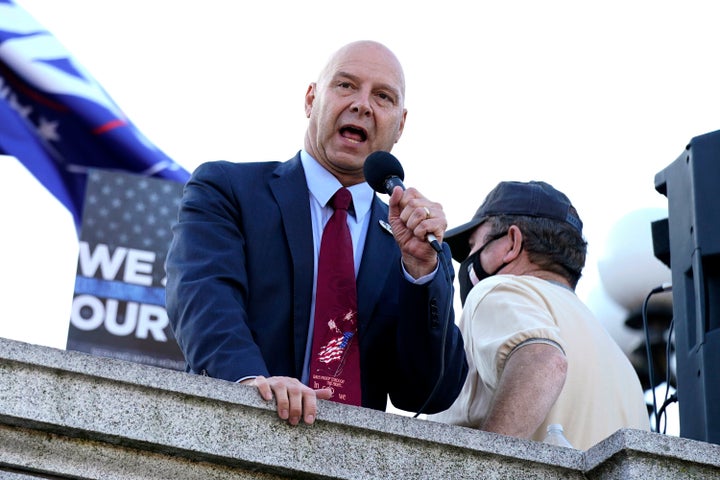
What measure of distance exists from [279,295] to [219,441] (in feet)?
3.11

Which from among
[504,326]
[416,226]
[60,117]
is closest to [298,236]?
[416,226]

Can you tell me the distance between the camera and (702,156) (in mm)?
4410

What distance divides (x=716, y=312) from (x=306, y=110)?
56.4 inches

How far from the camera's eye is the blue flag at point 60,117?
10961mm

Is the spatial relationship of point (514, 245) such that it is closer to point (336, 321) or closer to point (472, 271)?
point (472, 271)

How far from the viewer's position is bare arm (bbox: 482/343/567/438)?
387 centimetres

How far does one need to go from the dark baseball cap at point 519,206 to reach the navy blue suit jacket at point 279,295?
758 millimetres

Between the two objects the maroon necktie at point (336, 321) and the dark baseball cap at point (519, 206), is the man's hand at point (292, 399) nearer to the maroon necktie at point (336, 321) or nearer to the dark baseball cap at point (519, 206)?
the maroon necktie at point (336, 321)

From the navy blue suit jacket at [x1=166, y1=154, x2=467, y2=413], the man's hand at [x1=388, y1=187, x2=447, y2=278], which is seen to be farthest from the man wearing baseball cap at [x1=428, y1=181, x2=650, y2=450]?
the man's hand at [x1=388, y1=187, x2=447, y2=278]

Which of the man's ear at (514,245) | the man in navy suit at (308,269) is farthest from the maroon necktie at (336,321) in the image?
the man's ear at (514,245)

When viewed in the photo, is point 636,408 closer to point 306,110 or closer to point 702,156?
point 702,156

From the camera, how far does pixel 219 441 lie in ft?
9.66

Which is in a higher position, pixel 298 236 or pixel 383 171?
pixel 383 171

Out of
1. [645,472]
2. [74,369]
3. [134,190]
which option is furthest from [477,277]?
[134,190]
